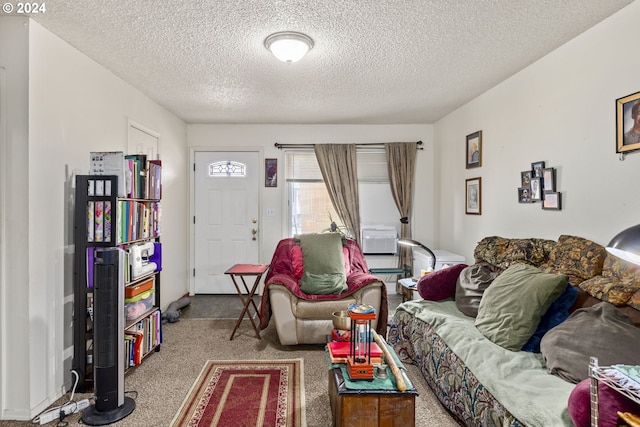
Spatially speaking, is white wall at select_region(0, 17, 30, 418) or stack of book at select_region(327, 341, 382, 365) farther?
white wall at select_region(0, 17, 30, 418)

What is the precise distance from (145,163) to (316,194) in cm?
261

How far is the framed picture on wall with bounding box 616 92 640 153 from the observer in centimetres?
198

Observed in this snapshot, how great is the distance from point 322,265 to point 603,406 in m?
2.43

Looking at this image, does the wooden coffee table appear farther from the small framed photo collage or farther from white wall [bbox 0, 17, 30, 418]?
white wall [bbox 0, 17, 30, 418]

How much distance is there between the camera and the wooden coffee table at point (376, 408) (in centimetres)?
169

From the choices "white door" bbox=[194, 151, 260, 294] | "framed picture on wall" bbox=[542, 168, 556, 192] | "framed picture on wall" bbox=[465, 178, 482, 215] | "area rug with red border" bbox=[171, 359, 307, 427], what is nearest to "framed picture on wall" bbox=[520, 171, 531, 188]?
"framed picture on wall" bbox=[542, 168, 556, 192]

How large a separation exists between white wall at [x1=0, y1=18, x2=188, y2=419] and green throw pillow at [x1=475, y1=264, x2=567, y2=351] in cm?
290

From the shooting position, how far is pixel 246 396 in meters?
2.34

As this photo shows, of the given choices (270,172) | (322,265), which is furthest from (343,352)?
(270,172)

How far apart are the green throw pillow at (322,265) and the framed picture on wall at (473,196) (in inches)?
61.3

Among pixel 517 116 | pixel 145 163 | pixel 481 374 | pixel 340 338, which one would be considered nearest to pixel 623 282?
pixel 481 374

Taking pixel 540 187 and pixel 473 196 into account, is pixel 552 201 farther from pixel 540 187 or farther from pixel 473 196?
pixel 473 196

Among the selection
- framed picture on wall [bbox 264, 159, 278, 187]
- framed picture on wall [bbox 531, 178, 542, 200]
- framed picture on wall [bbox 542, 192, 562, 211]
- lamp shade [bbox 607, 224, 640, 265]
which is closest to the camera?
lamp shade [bbox 607, 224, 640, 265]

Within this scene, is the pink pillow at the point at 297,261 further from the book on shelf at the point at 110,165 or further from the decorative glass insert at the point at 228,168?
the decorative glass insert at the point at 228,168
